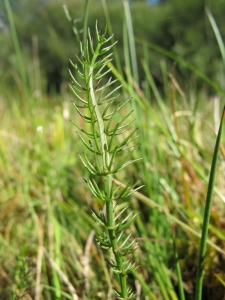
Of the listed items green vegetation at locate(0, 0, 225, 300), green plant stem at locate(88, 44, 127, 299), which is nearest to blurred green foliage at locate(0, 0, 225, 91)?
green vegetation at locate(0, 0, 225, 300)

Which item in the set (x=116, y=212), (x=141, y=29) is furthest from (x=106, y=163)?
(x=141, y=29)

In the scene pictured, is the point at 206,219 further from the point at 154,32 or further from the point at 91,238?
the point at 154,32

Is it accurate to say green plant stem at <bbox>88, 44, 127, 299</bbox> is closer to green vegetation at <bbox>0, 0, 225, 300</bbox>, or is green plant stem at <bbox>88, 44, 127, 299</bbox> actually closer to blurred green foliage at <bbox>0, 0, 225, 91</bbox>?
green vegetation at <bbox>0, 0, 225, 300</bbox>

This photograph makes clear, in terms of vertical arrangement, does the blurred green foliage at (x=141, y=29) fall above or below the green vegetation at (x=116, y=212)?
above

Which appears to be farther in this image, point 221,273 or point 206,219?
point 221,273

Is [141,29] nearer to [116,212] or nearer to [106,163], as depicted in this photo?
[116,212]

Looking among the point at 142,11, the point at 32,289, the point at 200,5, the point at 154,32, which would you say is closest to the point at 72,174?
the point at 32,289

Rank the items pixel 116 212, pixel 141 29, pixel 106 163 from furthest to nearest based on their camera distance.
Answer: pixel 141 29 < pixel 116 212 < pixel 106 163

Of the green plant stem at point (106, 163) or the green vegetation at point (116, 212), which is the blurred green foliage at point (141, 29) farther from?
the green plant stem at point (106, 163)

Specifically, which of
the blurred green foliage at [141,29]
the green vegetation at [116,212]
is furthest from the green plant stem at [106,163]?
the blurred green foliage at [141,29]

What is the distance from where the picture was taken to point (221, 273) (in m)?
0.40

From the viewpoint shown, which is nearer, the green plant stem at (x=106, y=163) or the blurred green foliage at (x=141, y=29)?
the green plant stem at (x=106, y=163)

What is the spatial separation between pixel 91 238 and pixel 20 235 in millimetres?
147

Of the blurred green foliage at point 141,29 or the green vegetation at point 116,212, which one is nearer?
the green vegetation at point 116,212
